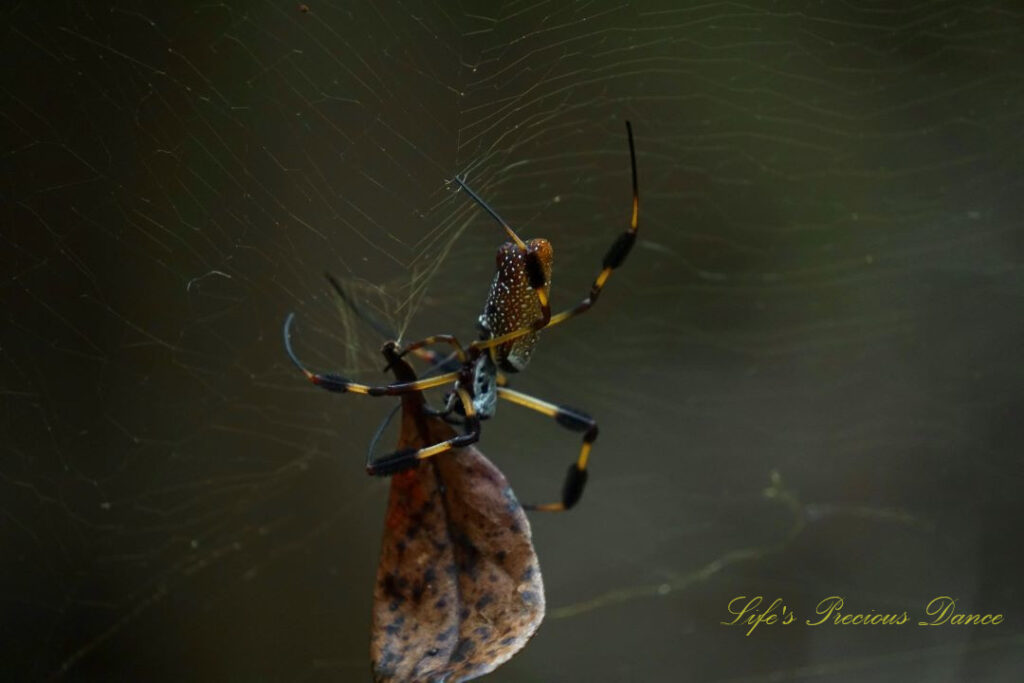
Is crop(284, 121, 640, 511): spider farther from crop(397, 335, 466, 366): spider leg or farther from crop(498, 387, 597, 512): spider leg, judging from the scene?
crop(498, 387, 597, 512): spider leg

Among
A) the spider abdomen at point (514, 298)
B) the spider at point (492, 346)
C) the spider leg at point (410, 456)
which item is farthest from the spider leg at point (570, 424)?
the spider leg at point (410, 456)

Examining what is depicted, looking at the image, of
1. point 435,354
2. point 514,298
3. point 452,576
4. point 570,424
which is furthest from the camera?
point 570,424

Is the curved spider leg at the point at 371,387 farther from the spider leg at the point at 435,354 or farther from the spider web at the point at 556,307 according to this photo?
the spider web at the point at 556,307

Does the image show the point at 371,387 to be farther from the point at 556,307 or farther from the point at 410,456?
the point at 556,307

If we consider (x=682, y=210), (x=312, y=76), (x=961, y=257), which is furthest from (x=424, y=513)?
(x=961, y=257)

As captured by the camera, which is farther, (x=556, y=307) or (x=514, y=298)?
(x=556, y=307)

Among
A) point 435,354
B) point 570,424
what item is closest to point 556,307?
point 570,424
